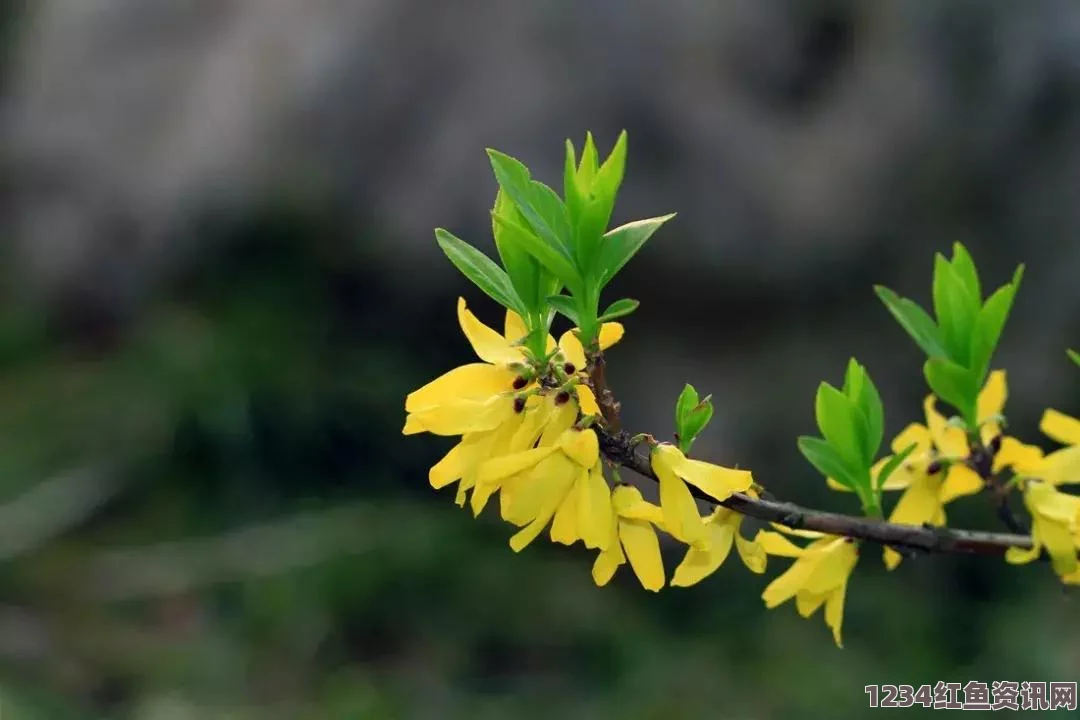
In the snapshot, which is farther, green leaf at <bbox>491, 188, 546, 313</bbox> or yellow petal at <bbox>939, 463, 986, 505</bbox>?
yellow petal at <bbox>939, 463, 986, 505</bbox>

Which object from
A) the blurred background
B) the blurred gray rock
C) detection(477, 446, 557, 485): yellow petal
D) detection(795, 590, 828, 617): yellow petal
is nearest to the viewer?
detection(477, 446, 557, 485): yellow petal

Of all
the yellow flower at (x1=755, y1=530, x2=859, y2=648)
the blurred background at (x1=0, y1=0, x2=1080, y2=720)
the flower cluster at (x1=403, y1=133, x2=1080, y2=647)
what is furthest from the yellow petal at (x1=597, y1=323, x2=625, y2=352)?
the blurred background at (x1=0, y1=0, x2=1080, y2=720)

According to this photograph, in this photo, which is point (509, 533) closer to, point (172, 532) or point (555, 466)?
point (172, 532)

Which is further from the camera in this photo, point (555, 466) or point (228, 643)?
point (228, 643)

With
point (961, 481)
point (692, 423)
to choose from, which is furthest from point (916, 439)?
point (692, 423)

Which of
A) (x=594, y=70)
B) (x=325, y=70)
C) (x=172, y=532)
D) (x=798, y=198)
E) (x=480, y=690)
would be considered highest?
(x=325, y=70)

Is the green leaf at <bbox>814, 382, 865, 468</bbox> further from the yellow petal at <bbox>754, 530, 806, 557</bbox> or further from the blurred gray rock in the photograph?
the blurred gray rock

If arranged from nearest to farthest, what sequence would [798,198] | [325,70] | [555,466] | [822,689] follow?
[555,466]
[822,689]
[798,198]
[325,70]

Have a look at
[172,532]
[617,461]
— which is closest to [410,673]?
[172,532]
